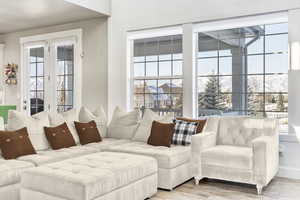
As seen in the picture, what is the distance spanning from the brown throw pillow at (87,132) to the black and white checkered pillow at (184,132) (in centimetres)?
118

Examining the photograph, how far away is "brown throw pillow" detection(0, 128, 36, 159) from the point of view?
3.38 metres

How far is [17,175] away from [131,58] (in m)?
3.25

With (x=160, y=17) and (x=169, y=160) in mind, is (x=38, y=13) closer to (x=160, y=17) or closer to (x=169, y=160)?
(x=160, y=17)

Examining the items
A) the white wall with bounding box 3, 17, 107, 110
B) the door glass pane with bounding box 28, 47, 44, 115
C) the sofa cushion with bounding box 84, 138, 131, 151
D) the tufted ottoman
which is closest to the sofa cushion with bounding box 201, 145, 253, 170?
the tufted ottoman

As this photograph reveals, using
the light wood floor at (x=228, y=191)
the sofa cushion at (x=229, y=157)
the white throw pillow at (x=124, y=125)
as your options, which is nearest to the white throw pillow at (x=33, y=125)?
the white throw pillow at (x=124, y=125)

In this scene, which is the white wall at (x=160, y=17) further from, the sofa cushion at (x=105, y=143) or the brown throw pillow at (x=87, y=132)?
the brown throw pillow at (x=87, y=132)

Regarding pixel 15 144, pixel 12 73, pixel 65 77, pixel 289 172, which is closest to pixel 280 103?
pixel 289 172

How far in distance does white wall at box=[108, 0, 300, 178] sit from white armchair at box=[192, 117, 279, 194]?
1.94ft

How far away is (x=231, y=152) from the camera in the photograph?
12.2ft

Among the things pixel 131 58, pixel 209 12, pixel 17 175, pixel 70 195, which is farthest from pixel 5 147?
pixel 209 12

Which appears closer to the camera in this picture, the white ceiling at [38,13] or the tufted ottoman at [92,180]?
the tufted ottoman at [92,180]

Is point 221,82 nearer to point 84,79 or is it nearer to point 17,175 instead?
point 84,79

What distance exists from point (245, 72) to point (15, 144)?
3354 mm

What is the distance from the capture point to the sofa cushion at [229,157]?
11.8ft
